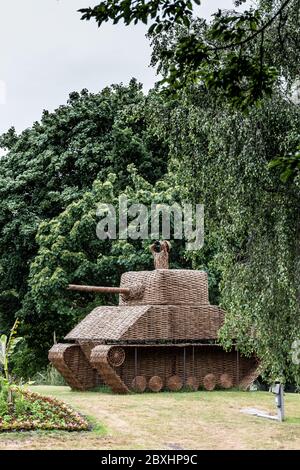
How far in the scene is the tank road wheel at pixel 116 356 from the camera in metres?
19.8

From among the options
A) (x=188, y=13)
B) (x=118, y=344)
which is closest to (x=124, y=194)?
(x=118, y=344)

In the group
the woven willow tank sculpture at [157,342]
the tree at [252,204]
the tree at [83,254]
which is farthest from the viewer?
the tree at [83,254]

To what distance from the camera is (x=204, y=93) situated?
47.1 feet

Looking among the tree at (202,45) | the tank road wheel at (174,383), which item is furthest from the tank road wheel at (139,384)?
the tree at (202,45)

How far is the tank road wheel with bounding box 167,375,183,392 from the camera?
2116cm

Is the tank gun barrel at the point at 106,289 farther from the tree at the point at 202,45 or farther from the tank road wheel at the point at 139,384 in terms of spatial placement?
the tree at the point at 202,45

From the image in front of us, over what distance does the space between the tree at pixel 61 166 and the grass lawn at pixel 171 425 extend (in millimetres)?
9565

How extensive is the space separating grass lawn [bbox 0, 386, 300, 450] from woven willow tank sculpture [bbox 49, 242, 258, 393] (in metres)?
1.03

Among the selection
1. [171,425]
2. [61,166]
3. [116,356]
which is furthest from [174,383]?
[61,166]

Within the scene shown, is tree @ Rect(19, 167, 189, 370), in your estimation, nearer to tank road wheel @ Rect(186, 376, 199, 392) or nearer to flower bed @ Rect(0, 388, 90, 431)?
tank road wheel @ Rect(186, 376, 199, 392)

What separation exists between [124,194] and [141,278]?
5032 mm

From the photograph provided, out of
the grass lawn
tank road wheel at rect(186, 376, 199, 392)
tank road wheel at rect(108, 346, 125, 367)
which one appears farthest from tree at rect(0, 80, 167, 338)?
the grass lawn

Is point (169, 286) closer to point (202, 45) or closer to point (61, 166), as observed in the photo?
point (61, 166)
